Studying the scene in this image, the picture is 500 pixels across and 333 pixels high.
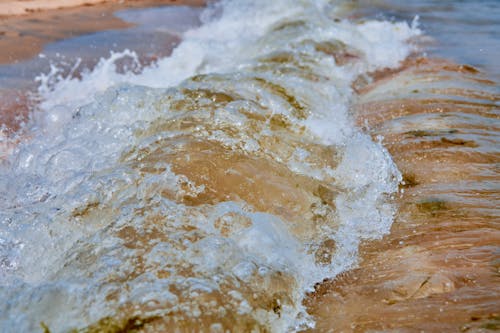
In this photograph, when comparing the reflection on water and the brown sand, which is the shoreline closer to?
the reflection on water

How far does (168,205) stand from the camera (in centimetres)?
207

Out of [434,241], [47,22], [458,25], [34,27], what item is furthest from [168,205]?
[47,22]

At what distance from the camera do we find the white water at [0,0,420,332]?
165 cm

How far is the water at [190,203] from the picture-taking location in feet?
5.32

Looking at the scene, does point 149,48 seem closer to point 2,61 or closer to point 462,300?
point 2,61

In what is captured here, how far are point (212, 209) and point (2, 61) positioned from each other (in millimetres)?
3827

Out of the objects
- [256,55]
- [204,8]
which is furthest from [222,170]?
[204,8]

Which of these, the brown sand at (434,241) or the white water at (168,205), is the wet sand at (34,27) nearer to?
the white water at (168,205)

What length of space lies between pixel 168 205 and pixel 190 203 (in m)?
0.11

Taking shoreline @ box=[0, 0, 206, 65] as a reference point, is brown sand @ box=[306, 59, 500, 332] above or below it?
below

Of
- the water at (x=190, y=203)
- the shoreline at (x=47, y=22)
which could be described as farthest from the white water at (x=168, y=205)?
the shoreline at (x=47, y=22)

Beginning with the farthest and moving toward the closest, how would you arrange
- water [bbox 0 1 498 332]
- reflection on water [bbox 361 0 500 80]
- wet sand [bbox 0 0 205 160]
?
reflection on water [bbox 361 0 500 80]
wet sand [bbox 0 0 205 160]
water [bbox 0 1 498 332]

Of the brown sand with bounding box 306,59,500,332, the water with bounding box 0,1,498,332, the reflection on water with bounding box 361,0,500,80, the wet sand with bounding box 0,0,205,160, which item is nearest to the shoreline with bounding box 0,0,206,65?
the wet sand with bounding box 0,0,205,160

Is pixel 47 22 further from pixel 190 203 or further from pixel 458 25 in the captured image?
pixel 190 203
